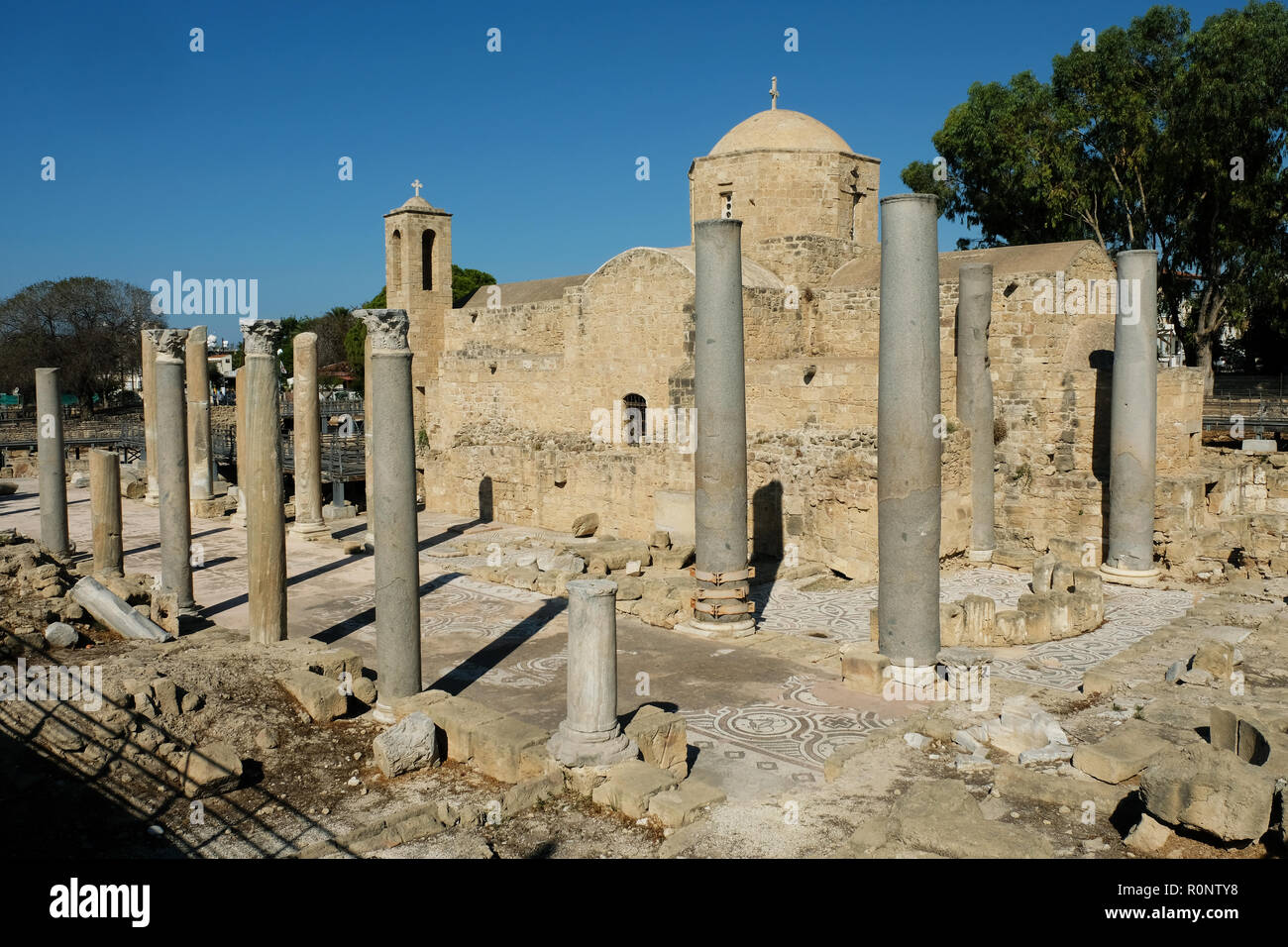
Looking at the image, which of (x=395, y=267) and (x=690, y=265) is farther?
(x=395, y=267)

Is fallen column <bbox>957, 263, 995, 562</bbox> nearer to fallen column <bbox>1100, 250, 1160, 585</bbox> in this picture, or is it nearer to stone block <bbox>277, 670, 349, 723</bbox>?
fallen column <bbox>1100, 250, 1160, 585</bbox>

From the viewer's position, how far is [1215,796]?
206 inches

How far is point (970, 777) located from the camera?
22.3ft

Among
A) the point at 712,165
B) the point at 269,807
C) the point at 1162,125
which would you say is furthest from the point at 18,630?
the point at 1162,125

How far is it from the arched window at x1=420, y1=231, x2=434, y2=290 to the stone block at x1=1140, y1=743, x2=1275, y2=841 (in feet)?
79.5

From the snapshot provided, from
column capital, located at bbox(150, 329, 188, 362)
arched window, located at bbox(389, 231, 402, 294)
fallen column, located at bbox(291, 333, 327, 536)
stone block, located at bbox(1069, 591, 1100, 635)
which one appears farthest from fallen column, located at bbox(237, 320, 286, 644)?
arched window, located at bbox(389, 231, 402, 294)

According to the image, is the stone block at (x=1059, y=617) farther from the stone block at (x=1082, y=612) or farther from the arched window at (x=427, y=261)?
the arched window at (x=427, y=261)

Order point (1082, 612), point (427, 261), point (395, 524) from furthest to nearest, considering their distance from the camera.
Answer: point (427, 261)
point (1082, 612)
point (395, 524)

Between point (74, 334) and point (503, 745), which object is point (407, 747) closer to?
point (503, 745)

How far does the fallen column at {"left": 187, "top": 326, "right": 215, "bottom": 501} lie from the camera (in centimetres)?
1781

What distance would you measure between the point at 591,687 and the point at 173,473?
6.87 metres

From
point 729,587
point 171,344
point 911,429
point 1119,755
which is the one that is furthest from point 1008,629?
point 171,344
